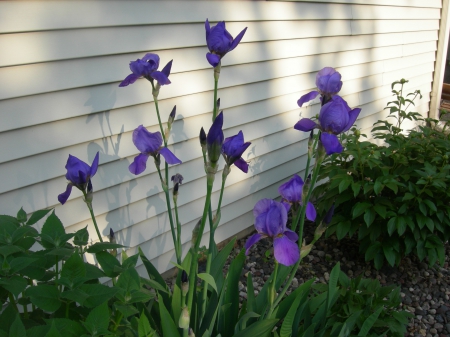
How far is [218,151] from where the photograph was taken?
1010mm

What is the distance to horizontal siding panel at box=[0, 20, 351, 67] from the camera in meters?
1.72

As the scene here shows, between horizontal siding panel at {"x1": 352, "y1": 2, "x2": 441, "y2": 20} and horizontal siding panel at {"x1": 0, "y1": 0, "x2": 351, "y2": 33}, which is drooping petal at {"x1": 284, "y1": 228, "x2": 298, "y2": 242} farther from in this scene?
horizontal siding panel at {"x1": 352, "y1": 2, "x2": 441, "y2": 20}

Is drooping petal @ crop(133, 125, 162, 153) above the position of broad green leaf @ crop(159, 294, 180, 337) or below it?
above

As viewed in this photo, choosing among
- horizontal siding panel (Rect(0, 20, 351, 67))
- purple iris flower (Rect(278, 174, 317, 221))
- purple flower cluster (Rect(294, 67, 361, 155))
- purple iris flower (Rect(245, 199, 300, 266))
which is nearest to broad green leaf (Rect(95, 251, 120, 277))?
purple iris flower (Rect(245, 199, 300, 266))

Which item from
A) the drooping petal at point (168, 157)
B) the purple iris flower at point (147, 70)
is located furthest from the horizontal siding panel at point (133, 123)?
the drooping petal at point (168, 157)

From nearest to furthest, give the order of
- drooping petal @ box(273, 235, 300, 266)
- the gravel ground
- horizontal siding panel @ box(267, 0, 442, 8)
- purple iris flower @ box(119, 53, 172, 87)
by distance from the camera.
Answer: drooping petal @ box(273, 235, 300, 266) → purple iris flower @ box(119, 53, 172, 87) → the gravel ground → horizontal siding panel @ box(267, 0, 442, 8)

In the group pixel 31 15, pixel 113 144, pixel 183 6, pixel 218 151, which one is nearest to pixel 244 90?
pixel 183 6

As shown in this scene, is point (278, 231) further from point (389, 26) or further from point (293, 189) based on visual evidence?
point (389, 26)

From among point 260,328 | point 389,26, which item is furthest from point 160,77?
point 389,26

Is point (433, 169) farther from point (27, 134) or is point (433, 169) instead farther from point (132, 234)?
point (27, 134)

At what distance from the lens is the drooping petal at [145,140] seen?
1.37 metres

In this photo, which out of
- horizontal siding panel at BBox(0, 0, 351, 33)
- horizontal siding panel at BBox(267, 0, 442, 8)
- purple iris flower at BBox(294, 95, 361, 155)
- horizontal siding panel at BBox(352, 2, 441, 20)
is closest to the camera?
purple iris flower at BBox(294, 95, 361, 155)

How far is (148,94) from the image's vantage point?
7.23 ft

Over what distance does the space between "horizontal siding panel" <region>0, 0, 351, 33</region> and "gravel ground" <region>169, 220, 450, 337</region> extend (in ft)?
5.08
